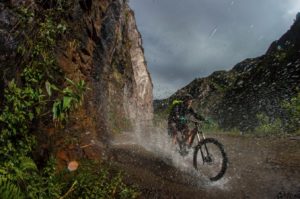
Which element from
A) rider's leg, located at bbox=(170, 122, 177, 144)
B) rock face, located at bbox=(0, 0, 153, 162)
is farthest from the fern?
rider's leg, located at bbox=(170, 122, 177, 144)

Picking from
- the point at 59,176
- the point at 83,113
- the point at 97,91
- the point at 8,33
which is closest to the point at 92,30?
the point at 97,91

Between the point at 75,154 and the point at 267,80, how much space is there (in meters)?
43.2

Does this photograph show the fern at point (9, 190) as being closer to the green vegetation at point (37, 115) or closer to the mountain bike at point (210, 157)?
the green vegetation at point (37, 115)

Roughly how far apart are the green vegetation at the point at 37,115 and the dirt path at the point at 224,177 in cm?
128

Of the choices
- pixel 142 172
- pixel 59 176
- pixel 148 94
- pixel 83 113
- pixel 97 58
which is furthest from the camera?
pixel 148 94

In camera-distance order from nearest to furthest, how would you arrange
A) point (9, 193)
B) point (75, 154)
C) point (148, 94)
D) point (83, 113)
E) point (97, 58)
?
point (9, 193) → point (75, 154) → point (83, 113) → point (97, 58) → point (148, 94)

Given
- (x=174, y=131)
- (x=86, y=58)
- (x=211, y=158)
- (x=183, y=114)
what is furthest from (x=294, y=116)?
(x=86, y=58)

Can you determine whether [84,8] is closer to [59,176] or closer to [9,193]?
[59,176]

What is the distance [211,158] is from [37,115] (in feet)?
16.8

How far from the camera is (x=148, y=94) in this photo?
34469 mm

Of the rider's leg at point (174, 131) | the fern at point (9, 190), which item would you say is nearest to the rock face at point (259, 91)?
the rider's leg at point (174, 131)

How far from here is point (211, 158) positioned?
9633 mm

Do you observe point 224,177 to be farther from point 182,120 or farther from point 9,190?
point 9,190

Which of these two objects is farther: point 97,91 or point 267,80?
point 267,80
